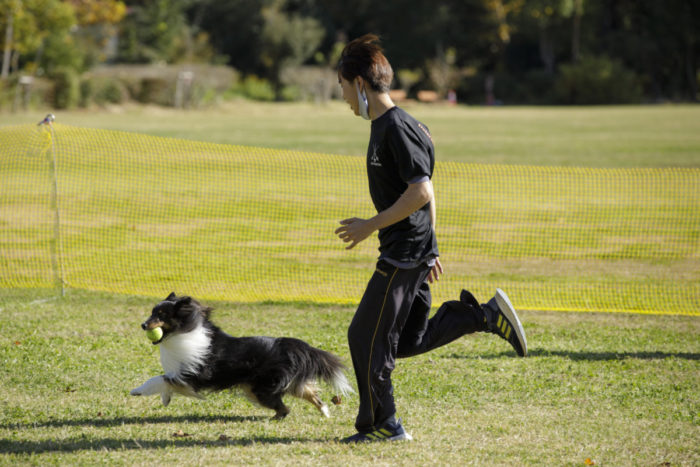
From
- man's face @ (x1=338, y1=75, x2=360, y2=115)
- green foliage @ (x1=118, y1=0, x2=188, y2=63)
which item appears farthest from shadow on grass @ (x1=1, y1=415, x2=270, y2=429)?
green foliage @ (x1=118, y1=0, x2=188, y2=63)

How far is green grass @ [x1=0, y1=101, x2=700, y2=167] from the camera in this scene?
921 inches

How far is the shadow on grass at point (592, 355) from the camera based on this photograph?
623 centimetres

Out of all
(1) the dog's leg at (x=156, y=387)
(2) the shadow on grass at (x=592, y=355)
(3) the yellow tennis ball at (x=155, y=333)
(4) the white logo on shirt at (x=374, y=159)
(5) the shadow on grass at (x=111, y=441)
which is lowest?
(2) the shadow on grass at (x=592, y=355)

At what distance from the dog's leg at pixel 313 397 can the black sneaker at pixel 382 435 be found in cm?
46

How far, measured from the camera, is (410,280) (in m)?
4.09

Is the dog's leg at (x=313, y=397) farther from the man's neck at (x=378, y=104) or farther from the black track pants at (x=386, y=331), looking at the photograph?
the man's neck at (x=378, y=104)

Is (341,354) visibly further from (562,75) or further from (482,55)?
(482,55)

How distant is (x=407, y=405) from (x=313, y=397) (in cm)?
66

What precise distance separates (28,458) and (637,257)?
877 cm

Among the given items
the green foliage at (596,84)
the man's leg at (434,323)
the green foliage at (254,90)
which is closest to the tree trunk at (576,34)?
the green foliage at (596,84)

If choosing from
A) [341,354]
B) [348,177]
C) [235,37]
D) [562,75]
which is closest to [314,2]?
[235,37]

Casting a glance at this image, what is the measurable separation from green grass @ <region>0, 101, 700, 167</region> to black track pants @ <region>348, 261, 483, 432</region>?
17.9m

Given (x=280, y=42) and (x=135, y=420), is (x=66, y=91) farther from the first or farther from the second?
(x=135, y=420)

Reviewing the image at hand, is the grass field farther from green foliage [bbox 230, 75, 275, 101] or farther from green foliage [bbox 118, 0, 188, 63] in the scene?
green foliage [bbox 118, 0, 188, 63]
